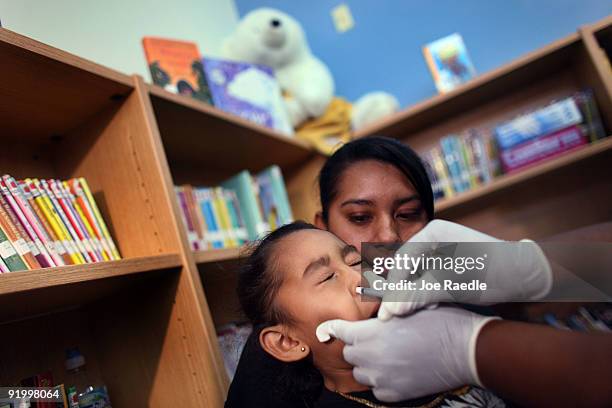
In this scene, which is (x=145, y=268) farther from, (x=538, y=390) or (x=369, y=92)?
(x=369, y=92)

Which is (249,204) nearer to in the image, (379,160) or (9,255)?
(379,160)

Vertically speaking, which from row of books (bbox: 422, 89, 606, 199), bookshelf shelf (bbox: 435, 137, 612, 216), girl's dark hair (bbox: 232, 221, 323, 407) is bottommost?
girl's dark hair (bbox: 232, 221, 323, 407)

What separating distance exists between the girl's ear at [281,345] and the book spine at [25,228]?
1.56 feet

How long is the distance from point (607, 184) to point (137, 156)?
1786mm

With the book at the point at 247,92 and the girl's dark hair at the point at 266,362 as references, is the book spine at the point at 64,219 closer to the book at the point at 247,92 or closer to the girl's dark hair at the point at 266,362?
the girl's dark hair at the point at 266,362

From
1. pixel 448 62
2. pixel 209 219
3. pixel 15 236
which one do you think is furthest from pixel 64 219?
pixel 448 62

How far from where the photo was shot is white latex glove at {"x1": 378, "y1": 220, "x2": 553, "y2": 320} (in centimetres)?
54

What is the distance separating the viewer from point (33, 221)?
92 centimetres

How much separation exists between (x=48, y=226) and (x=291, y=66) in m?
1.55

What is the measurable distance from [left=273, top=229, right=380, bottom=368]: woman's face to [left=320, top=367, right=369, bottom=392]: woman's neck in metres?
0.01

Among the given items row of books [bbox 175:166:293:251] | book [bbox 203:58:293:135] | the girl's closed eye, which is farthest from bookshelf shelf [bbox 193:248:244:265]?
book [bbox 203:58:293:135]

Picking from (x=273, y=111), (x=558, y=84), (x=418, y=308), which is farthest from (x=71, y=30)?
(x=558, y=84)

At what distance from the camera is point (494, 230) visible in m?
2.02

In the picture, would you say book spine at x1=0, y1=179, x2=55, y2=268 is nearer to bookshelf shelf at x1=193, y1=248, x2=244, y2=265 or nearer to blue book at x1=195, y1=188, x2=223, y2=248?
bookshelf shelf at x1=193, y1=248, x2=244, y2=265
